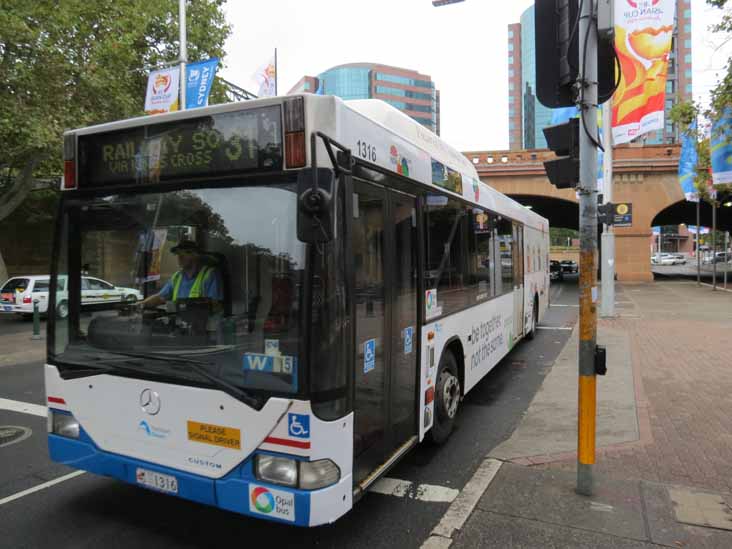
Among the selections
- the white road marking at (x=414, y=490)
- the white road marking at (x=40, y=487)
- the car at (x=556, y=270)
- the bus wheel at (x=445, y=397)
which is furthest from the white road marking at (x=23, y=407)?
the car at (x=556, y=270)

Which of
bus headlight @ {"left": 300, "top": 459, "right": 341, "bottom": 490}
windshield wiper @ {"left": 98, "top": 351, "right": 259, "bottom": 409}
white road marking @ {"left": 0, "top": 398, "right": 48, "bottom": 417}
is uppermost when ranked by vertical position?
windshield wiper @ {"left": 98, "top": 351, "right": 259, "bottom": 409}

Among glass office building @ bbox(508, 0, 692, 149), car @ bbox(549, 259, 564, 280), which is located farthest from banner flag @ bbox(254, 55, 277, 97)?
glass office building @ bbox(508, 0, 692, 149)

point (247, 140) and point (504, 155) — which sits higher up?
point (504, 155)

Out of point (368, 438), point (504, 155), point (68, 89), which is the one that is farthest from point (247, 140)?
point (504, 155)

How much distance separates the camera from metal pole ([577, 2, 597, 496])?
13.3 feet

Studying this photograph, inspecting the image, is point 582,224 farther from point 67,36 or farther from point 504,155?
point 504,155

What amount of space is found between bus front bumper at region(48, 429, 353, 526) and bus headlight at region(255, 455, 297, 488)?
0.03 m

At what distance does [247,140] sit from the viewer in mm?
3244

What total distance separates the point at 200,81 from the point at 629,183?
2872 centimetres

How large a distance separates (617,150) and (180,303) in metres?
35.9

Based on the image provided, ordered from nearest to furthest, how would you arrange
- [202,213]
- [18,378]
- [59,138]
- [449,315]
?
1. [202,213]
2. [449,315]
3. [18,378]
4. [59,138]

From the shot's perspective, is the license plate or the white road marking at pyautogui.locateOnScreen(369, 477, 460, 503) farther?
the white road marking at pyautogui.locateOnScreen(369, 477, 460, 503)

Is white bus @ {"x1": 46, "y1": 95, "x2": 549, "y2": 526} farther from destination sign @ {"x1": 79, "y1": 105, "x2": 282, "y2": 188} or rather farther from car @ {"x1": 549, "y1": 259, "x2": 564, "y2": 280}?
car @ {"x1": 549, "y1": 259, "x2": 564, "y2": 280}

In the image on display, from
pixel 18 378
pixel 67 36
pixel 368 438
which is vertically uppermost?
pixel 67 36
